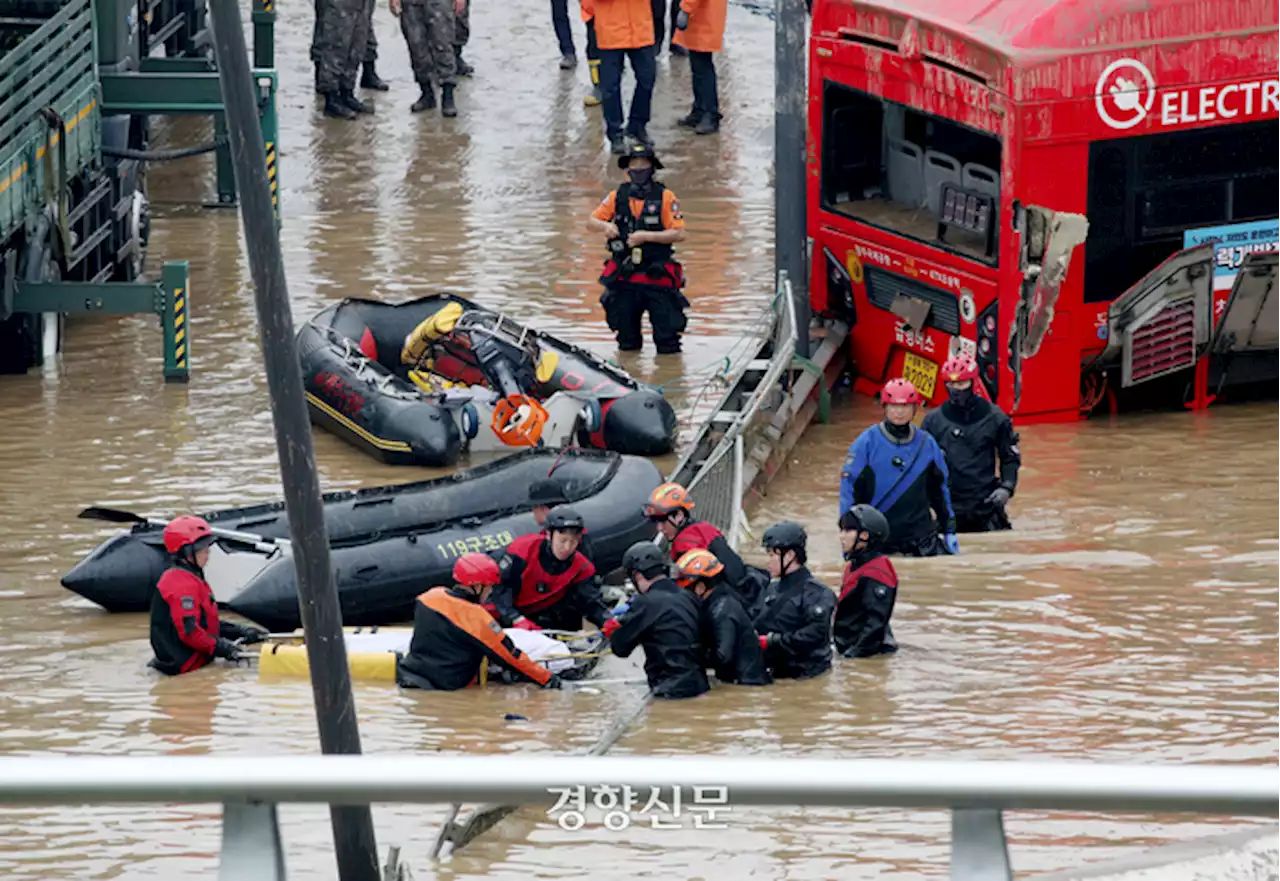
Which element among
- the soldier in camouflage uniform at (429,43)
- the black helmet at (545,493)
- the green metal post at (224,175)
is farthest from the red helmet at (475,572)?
the soldier in camouflage uniform at (429,43)

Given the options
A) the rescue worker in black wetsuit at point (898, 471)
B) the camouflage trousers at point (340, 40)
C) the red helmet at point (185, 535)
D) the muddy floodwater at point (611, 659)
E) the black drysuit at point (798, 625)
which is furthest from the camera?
the camouflage trousers at point (340, 40)

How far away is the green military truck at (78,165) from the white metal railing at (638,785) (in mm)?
13235

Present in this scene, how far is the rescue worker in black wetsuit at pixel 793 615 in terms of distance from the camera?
35.4 feet

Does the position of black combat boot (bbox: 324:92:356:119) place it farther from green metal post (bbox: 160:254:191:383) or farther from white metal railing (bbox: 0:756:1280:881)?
white metal railing (bbox: 0:756:1280:881)

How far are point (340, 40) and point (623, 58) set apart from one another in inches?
119

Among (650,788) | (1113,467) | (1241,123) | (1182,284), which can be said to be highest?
(650,788)

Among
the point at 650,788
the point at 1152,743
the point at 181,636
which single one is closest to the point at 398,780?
the point at 650,788

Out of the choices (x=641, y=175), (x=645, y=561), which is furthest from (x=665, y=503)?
(x=641, y=175)

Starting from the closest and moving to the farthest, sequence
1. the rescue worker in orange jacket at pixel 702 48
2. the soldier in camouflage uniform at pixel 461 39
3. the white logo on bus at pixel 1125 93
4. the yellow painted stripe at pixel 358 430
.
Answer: the white logo on bus at pixel 1125 93 < the yellow painted stripe at pixel 358 430 < the rescue worker in orange jacket at pixel 702 48 < the soldier in camouflage uniform at pixel 461 39

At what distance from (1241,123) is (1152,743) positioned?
6835 mm

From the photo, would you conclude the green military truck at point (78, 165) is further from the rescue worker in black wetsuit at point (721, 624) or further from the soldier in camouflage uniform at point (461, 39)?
the rescue worker in black wetsuit at point (721, 624)

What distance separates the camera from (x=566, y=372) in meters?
15.7

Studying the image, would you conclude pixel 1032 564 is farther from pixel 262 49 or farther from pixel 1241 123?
pixel 262 49

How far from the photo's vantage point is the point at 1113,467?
587 inches
